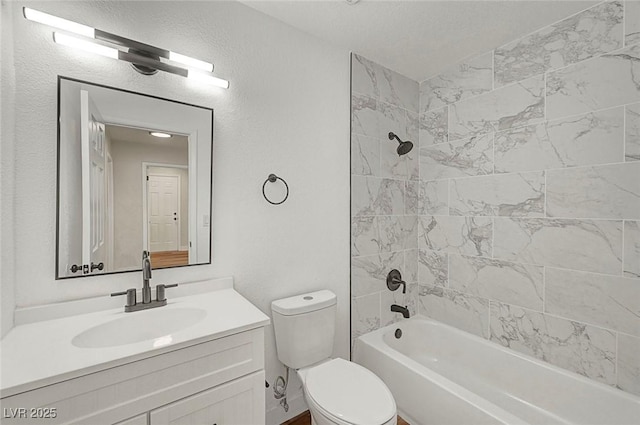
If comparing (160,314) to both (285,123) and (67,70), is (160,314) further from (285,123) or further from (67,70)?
(285,123)

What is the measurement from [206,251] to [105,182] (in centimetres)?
Answer: 55

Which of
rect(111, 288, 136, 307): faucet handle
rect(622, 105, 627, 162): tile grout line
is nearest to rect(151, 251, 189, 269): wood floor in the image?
rect(111, 288, 136, 307): faucet handle

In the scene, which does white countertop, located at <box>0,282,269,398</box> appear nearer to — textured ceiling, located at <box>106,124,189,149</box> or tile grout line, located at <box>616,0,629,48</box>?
textured ceiling, located at <box>106,124,189,149</box>

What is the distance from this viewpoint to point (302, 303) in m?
1.63

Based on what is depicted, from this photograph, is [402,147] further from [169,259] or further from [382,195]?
[169,259]

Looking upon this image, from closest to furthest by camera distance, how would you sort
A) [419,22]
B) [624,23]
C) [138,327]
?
[138,327]
[624,23]
[419,22]

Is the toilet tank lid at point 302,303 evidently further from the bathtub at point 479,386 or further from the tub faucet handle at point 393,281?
the tub faucet handle at point 393,281

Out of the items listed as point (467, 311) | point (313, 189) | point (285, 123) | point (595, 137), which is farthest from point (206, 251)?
point (595, 137)

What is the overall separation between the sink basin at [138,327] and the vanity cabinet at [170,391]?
165 millimetres

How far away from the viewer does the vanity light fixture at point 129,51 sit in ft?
3.57

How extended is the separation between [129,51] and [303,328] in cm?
162

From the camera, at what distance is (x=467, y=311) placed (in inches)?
85.0

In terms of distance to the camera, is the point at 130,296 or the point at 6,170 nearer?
the point at 6,170

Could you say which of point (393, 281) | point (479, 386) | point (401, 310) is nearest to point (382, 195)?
point (393, 281)
